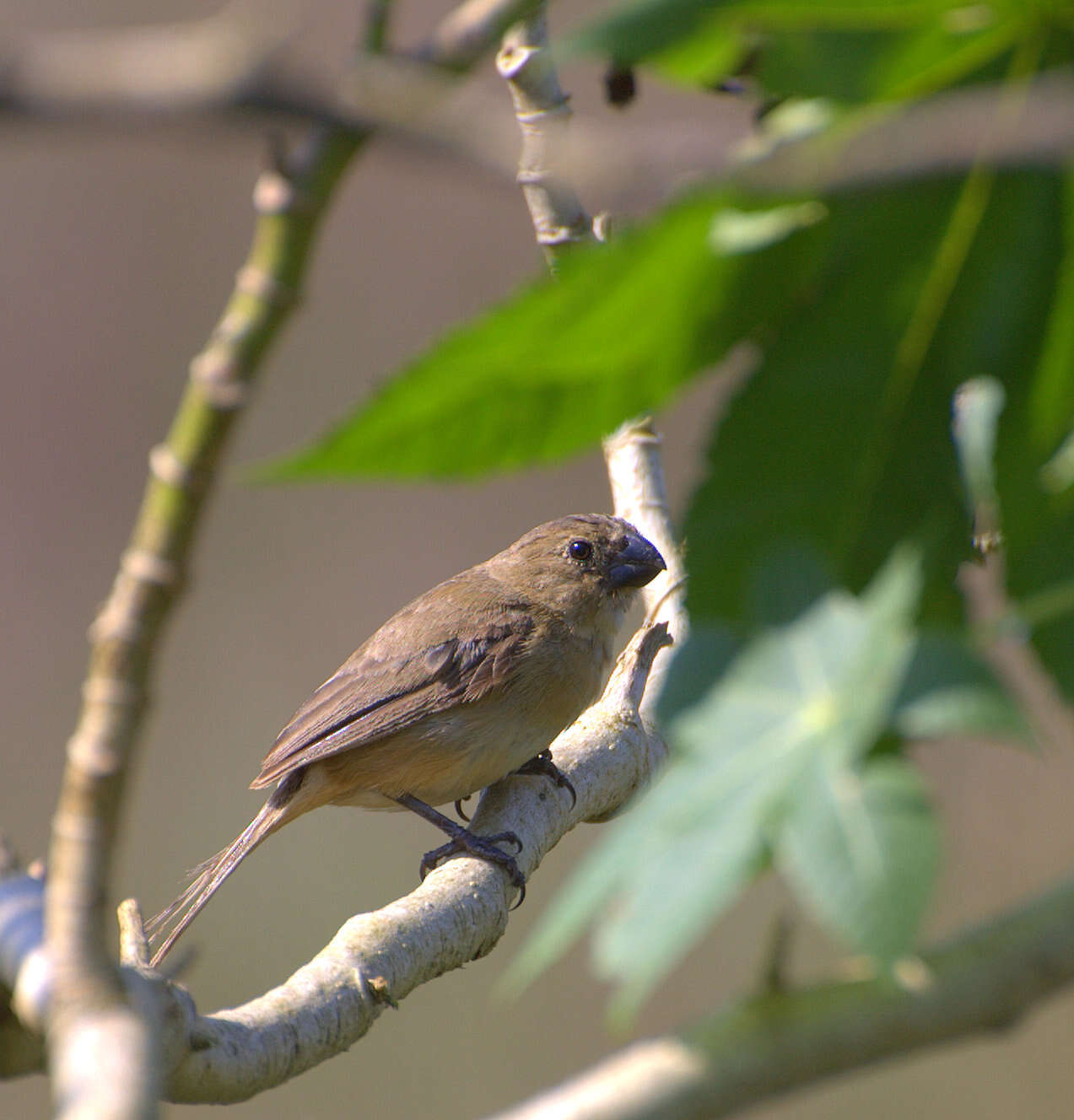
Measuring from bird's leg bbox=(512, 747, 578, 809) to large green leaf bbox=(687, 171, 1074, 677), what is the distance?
8.74ft

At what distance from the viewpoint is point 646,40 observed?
3.15ft

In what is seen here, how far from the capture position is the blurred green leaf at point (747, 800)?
87cm

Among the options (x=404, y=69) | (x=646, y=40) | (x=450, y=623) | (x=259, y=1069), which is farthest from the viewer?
(x=450, y=623)

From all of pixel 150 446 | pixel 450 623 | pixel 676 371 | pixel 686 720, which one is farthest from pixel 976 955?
pixel 150 446

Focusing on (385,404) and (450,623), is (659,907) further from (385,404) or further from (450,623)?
(450,623)

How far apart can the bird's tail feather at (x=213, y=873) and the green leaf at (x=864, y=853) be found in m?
3.14

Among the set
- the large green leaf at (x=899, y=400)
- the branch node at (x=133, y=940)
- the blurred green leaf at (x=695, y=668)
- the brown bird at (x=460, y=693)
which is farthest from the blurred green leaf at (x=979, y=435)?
the brown bird at (x=460, y=693)

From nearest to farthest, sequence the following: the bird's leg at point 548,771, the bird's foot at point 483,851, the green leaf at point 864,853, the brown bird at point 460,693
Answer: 1. the green leaf at point 864,853
2. the bird's foot at point 483,851
3. the bird's leg at point 548,771
4. the brown bird at point 460,693

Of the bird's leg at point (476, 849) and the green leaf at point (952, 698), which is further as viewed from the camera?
the bird's leg at point (476, 849)

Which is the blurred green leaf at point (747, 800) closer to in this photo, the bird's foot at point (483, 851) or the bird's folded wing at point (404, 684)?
the bird's foot at point (483, 851)

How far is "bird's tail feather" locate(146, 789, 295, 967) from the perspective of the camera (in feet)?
12.7

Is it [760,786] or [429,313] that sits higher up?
[429,313]

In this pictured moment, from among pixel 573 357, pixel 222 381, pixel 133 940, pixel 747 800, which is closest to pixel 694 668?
pixel 747 800

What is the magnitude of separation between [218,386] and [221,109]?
0.34 meters
